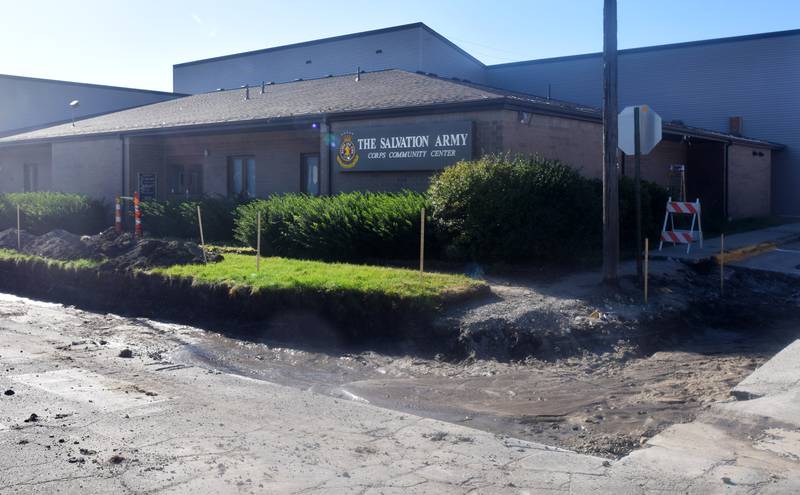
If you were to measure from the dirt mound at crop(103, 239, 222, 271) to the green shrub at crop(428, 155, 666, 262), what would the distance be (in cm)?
471

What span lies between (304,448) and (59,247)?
41.7 feet

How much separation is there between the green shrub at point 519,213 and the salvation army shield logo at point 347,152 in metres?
5.56

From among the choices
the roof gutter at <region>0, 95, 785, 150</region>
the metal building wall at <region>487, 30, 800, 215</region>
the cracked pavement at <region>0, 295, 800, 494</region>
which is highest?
the metal building wall at <region>487, 30, 800, 215</region>

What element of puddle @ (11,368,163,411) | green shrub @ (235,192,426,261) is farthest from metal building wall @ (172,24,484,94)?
puddle @ (11,368,163,411)

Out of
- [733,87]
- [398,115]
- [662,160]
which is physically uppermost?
[733,87]

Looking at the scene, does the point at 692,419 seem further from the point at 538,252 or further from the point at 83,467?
the point at 538,252

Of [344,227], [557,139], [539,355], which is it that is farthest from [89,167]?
[539,355]

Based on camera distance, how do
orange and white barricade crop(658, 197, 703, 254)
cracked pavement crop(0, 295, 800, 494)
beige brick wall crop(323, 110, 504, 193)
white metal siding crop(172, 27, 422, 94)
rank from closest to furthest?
cracked pavement crop(0, 295, 800, 494) < orange and white barricade crop(658, 197, 703, 254) < beige brick wall crop(323, 110, 504, 193) < white metal siding crop(172, 27, 422, 94)

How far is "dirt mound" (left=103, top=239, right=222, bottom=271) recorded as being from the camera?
15.2 meters

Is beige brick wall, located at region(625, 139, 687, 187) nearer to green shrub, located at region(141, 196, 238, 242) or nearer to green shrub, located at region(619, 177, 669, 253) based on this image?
green shrub, located at region(619, 177, 669, 253)

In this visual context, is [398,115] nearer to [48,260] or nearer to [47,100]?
[48,260]

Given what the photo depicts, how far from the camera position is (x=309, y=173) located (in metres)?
23.5

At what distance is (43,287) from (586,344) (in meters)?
11.3

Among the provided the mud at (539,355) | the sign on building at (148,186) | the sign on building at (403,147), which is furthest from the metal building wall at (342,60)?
the mud at (539,355)
